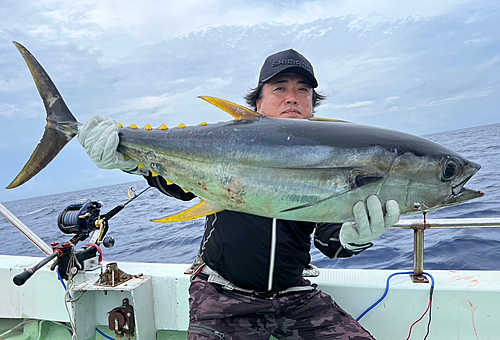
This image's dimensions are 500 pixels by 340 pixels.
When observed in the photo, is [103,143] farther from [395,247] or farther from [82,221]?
[395,247]

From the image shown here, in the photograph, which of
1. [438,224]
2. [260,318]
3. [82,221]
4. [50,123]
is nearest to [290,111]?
[438,224]

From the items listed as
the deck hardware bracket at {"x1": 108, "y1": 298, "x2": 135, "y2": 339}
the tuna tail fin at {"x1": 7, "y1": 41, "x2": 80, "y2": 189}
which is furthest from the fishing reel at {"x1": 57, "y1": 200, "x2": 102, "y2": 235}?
the tuna tail fin at {"x1": 7, "y1": 41, "x2": 80, "y2": 189}

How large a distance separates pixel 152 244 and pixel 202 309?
6.73m

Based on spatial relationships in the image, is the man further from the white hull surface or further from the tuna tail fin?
the white hull surface

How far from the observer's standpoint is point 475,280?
301cm

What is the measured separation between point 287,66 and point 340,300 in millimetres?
2080

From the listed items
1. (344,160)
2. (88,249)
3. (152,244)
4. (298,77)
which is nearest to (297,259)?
(344,160)

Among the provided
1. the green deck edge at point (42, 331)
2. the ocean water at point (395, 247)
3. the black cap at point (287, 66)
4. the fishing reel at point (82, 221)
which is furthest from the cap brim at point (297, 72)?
the ocean water at point (395, 247)

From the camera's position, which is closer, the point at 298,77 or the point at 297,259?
the point at 297,259

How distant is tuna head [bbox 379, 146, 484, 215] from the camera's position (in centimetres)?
179

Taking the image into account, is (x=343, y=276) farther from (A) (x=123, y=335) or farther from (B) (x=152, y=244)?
(B) (x=152, y=244)

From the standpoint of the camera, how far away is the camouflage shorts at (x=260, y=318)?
2.44 meters

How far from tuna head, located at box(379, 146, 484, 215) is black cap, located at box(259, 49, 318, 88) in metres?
1.42

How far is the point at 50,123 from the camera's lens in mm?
2459
